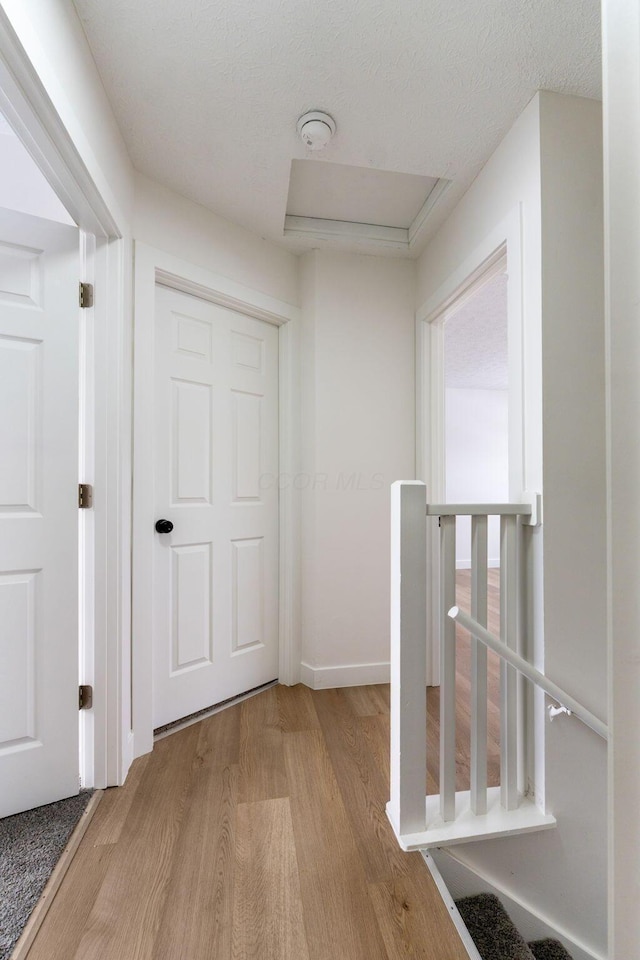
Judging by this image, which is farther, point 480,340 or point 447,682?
point 480,340

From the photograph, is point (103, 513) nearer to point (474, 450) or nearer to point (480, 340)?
point (480, 340)

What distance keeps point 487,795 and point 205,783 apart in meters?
0.97

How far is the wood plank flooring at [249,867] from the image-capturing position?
96cm

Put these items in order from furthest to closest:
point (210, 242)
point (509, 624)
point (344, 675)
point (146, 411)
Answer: point (344, 675), point (210, 242), point (146, 411), point (509, 624)

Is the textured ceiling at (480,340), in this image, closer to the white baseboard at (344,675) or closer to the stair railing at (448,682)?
the stair railing at (448,682)

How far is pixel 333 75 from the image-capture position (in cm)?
130

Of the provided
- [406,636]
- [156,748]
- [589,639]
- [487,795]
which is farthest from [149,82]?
[487,795]

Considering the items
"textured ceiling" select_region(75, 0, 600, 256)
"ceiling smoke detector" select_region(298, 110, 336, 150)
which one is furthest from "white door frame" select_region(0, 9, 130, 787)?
"ceiling smoke detector" select_region(298, 110, 336, 150)

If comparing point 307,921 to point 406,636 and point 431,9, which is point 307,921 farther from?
point 431,9

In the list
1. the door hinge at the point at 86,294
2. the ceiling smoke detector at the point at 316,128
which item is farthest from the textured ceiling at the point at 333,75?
the door hinge at the point at 86,294

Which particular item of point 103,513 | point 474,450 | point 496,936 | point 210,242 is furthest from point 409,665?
point 474,450

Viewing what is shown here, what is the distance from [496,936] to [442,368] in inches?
88.5

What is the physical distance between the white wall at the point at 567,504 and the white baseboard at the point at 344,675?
92cm

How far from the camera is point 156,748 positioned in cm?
167
